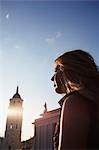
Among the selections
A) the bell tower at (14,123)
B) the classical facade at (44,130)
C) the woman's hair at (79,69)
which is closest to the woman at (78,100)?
the woman's hair at (79,69)

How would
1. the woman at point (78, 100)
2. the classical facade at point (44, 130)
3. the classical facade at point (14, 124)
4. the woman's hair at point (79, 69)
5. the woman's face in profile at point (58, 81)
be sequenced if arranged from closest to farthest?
the woman at point (78, 100) → the woman's hair at point (79, 69) → the woman's face in profile at point (58, 81) → the classical facade at point (44, 130) → the classical facade at point (14, 124)

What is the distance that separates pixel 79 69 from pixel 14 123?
5263 cm

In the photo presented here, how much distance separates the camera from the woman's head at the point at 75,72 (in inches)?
58.7

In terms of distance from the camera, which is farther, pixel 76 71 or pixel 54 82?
pixel 54 82

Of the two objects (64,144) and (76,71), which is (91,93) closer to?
(76,71)

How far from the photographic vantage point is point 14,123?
52719mm

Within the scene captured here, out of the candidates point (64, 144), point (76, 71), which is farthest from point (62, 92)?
point (64, 144)

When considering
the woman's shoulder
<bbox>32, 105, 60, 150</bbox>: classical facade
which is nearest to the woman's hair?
the woman's shoulder

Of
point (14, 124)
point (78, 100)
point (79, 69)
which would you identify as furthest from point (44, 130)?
point (78, 100)

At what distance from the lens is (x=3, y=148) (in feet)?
163

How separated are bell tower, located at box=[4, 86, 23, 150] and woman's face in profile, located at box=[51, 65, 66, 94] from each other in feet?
163

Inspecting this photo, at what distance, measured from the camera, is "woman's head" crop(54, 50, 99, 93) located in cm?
149

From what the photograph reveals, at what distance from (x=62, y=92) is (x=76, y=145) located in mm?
452

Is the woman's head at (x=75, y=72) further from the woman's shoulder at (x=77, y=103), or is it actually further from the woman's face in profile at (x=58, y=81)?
the woman's shoulder at (x=77, y=103)
